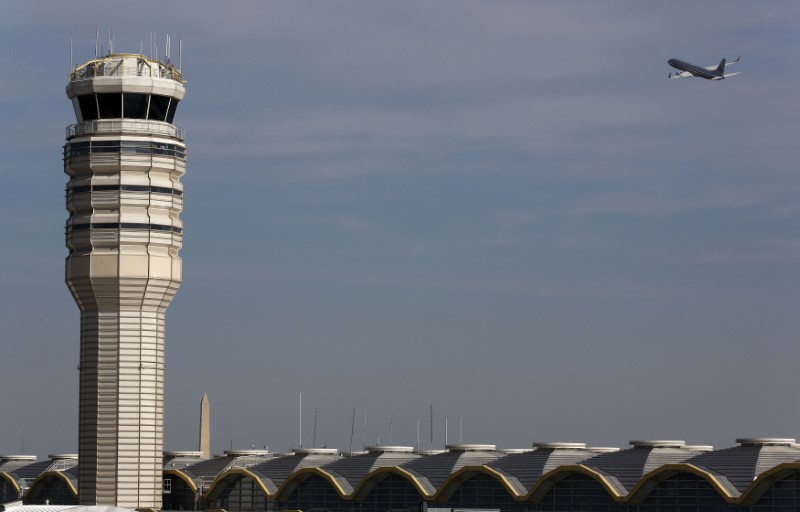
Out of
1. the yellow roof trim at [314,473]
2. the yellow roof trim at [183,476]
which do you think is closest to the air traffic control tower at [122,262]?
the yellow roof trim at [183,476]

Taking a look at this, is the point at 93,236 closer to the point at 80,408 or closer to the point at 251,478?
the point at 80,408

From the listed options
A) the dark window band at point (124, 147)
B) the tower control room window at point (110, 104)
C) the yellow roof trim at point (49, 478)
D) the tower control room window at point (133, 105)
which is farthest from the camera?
the yellow roof trim at point (49, 478)

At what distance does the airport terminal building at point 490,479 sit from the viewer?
136125 mm

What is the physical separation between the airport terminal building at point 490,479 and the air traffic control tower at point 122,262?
37.1ft

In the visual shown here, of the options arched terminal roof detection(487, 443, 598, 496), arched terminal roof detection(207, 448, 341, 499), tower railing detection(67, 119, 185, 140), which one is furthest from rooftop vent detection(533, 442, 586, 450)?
tower railing detection(67, 119, 185, 140)

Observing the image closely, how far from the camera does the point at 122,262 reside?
15850 centimetres

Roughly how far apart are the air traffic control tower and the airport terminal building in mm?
11293

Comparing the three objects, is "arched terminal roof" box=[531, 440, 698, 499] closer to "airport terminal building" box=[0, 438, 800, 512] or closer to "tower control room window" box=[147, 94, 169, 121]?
"airport terminal building" box=[0, 438, 800, 512]

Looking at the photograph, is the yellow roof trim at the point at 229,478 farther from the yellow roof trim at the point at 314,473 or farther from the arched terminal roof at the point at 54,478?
the arched terminal roof at the point at 54,478

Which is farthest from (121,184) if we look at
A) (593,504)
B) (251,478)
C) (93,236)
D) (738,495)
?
(738,495)

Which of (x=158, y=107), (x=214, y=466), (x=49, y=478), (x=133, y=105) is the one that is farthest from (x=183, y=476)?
(x=133, y=105)

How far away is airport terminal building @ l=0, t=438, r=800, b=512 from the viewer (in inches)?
5359

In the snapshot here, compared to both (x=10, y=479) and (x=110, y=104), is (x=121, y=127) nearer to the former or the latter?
(x=110, y=104)

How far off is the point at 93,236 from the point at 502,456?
46896 mm
